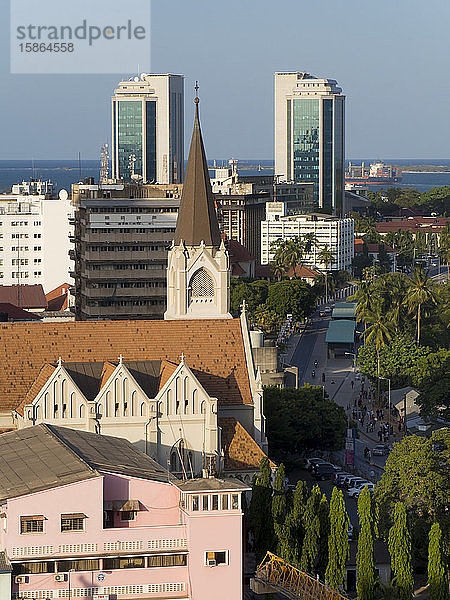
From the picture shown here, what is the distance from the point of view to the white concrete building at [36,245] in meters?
186

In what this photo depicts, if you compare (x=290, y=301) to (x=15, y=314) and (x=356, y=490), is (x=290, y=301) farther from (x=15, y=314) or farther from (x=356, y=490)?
(x=356, y=490)

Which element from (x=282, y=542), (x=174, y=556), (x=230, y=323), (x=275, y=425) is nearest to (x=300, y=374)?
(x=275, y=425)

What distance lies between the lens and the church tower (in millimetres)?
85625

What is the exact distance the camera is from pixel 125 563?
53.2 meters

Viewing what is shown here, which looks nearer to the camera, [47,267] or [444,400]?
[444,400]

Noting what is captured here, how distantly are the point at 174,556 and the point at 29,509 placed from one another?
5.51m

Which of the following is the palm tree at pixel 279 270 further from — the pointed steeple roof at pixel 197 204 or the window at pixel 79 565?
the window at pixel 79 565

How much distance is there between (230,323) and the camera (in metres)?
78.1

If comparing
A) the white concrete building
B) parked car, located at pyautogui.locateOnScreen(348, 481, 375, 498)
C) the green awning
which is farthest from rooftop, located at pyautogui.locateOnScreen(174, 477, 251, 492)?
the white concrete building

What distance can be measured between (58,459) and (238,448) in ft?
63.6

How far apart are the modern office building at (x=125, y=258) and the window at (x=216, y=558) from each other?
8800 cm

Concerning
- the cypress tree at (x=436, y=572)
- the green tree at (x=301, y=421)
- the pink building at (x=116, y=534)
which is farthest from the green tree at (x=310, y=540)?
the green tree at (x=301, y=421)

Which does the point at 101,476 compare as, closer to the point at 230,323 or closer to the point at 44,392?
the point at 44,392

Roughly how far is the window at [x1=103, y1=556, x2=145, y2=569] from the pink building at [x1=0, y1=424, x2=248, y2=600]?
35 mm
